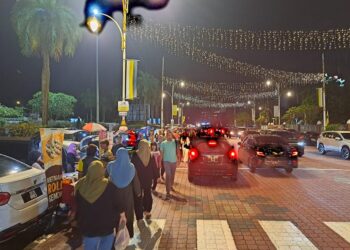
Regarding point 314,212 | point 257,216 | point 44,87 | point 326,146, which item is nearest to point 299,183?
point 314,212

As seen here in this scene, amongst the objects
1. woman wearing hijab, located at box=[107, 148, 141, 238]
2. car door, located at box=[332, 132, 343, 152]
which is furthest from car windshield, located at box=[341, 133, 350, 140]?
woman wearing hijab, located at box=[107, 148, 141, 238]

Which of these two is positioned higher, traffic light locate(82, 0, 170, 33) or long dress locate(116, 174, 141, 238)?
traffic light locate(82, 0, 170, 33)

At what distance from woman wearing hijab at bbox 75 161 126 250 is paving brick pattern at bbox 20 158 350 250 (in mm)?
1867

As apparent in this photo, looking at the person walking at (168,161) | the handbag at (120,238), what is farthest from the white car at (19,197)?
the person walking at (168,161)

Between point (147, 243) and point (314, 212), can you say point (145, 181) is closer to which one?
point (147, 243)

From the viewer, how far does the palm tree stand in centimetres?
2969

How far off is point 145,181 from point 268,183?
6.24 meters

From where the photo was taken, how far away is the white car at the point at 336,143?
72.1 feet

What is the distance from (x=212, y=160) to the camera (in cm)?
1243

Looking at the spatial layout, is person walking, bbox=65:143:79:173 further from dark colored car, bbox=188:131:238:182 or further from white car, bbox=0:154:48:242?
white car, bbox=0:154:48:242

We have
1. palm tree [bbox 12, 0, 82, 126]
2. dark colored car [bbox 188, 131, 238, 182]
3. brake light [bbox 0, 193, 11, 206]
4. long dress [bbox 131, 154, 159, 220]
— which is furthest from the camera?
palm tree [bbox 12, 0, 82, 126]

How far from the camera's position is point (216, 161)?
490 inches

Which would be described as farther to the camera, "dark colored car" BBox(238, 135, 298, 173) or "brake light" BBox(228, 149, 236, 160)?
"dark colored car" BBox(238, 135, 298, 173)

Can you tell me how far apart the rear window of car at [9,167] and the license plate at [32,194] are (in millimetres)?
447
